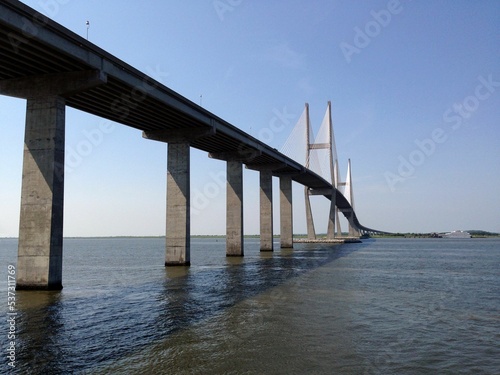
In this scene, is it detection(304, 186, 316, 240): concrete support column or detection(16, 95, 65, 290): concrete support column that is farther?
detection(304, 186, 316, 240): concrete support column

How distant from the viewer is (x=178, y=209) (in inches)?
1522

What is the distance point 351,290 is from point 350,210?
133274mm

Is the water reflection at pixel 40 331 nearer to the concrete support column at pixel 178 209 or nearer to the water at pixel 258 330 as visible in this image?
the water at pixel 258 330

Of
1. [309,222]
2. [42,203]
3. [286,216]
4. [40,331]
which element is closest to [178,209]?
[42,203]

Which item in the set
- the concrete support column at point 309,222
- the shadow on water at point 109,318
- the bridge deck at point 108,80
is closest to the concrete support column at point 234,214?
the bridge deck at point 108,80

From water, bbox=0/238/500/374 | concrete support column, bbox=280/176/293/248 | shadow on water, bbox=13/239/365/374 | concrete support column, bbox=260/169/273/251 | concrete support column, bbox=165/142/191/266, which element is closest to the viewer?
water, bbox=0/238/500/374

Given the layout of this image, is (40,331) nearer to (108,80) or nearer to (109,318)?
(109,318)

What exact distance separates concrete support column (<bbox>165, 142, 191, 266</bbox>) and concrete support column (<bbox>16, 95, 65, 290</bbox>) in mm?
15839

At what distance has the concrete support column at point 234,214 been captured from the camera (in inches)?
2090

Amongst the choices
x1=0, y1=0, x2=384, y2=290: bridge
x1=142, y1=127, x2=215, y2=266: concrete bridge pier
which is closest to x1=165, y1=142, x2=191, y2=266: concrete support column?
x1=142, y1=127, x2=215, y2=266: concrete bridge pier

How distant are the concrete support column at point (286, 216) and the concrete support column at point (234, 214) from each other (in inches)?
857

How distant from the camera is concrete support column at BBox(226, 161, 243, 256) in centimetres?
5309

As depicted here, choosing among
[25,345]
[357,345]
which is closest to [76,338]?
[25,345]

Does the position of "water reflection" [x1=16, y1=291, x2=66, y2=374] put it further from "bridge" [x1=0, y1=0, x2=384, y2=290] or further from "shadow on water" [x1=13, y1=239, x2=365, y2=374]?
"bridge" [x1=0, y1=0, x2=384, y2=290]
